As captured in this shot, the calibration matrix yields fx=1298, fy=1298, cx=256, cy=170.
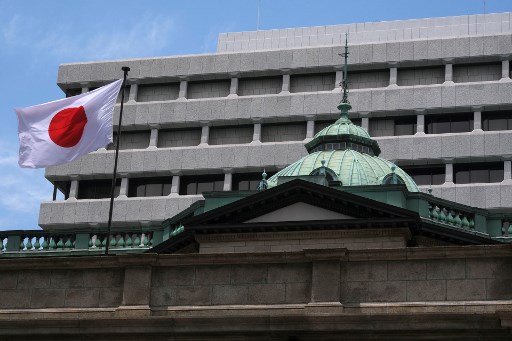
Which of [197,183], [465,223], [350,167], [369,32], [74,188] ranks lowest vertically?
[465,223]

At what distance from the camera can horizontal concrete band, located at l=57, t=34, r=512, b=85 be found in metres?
84.4

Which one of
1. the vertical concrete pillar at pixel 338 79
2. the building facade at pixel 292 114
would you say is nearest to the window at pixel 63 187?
the building facade at pixel 292 114

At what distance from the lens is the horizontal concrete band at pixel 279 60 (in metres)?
84.4

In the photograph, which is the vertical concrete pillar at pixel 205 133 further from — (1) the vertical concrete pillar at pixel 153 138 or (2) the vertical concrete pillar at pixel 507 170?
(2) the vertical concrete pillar at pixel 507 170

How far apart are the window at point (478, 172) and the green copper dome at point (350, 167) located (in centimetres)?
3087

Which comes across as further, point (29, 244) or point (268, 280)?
point (29, 244)

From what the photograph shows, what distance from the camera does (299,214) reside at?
147 ft

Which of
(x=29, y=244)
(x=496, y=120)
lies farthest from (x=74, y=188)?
(x=29, y=244)

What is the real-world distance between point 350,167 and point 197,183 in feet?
124

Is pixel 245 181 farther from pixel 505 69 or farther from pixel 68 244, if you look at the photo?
pixel 68 244

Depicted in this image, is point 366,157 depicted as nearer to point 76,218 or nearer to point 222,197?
point 222,197

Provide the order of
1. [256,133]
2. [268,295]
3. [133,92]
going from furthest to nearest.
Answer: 1. [133,92]
2. [256,133]
3. [268,295]

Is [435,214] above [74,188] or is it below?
below

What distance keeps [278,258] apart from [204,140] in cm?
6221
